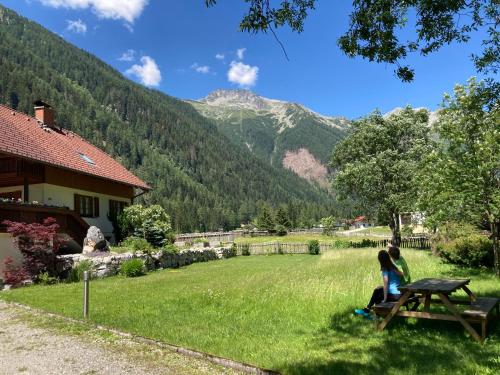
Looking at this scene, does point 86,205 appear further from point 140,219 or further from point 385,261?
point 385,261

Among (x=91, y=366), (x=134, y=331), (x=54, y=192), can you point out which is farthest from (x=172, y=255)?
(x=91, y=366)

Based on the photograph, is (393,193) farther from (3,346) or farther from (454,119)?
(3,346)

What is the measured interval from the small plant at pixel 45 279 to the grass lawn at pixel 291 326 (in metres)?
1.88

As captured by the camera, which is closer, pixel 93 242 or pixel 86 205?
pixel 93 242

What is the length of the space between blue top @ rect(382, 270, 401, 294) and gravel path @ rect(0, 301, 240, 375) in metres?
4.04

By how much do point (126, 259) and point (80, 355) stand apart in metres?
13.9

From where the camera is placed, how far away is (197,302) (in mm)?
11227

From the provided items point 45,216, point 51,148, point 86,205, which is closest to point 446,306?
point 45,216

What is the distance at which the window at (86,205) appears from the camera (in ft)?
90.0

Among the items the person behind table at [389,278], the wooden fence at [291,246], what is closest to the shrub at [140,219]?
the wooden fence at [291,246]

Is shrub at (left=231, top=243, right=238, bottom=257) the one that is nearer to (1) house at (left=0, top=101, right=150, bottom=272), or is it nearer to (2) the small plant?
(1) house at (left=0, top=101, right=150, bottom=272)

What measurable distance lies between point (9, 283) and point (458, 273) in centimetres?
1694

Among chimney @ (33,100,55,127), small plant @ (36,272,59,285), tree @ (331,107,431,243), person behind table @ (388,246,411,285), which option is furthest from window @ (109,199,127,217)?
person behind table @ (388,246,411,285)

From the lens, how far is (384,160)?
3562cm
